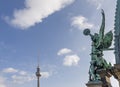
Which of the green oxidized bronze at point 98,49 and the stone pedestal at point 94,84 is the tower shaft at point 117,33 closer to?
the green oxidized bronze at point 98,49

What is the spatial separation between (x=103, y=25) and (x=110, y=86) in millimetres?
4771

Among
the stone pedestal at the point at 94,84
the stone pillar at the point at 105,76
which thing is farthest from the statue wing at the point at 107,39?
the stone pedestal at the point at 94,84

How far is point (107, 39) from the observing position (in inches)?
1077

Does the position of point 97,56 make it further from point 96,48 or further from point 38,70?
point 38,70

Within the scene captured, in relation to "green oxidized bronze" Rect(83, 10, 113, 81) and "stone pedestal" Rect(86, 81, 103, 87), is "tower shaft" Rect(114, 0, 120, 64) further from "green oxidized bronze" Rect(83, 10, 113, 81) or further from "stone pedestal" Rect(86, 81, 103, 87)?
"stone pedestal" Rect(86, 81, 103, 87)

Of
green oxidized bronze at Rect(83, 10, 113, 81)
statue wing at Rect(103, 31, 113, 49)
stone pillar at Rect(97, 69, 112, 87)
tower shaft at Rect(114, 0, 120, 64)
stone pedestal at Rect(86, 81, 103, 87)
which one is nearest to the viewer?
tower shaft at Rect(114, 0, 120, 64)

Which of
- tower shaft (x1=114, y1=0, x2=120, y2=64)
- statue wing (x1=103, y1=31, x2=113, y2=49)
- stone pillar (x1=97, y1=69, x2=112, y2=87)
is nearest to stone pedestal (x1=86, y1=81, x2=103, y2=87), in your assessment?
stone pillar (x1=97, y1=69, x2=112, y2=87)

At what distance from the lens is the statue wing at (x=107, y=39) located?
27.2 m

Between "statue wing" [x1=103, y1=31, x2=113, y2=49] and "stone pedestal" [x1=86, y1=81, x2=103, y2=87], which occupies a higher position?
"statue wing" [x1=103, y1=31, x2=113, y2=49]

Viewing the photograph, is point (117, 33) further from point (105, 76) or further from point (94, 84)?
point (94, 84)

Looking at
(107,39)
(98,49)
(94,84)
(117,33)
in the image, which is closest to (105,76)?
(94,84)

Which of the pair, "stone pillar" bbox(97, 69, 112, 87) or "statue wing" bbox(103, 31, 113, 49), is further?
"statue wing" bbox(103, 31, 113, 49)

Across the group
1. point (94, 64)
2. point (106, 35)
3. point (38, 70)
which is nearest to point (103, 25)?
point (106, 35)

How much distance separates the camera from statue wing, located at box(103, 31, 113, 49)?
89.2 feet
